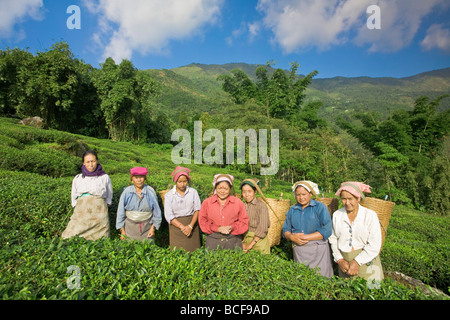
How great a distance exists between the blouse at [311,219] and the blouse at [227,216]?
0.59m

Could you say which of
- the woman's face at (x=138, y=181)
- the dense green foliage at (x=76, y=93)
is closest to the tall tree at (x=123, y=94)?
the dense green foliage at (x=76, y=93)

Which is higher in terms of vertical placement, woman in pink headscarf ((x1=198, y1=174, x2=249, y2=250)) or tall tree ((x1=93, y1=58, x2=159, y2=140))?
tall tree ((x1=93, y1=58, x2=159, y2=140))

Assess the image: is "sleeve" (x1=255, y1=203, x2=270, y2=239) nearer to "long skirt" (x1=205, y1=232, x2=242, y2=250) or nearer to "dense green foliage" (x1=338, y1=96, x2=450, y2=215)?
"long skirt" (x1=205, y1=232, x2=242, y2=250)

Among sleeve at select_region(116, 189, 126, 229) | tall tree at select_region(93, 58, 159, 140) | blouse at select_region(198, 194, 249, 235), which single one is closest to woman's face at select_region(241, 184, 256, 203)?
blouse at select_region(198, 194, 249, 235)

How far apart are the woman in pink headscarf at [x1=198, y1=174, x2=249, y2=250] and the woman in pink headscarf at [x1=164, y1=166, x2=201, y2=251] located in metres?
0.39

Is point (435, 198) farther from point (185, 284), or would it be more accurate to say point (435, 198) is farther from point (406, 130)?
point (185, 284)

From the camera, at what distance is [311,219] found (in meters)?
2.79

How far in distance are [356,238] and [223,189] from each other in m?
1.60

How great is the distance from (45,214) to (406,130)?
992 inches

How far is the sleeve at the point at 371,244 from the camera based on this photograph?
2.49m

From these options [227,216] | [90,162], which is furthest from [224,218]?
[90,162]

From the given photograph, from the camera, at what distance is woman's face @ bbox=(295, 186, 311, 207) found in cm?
282

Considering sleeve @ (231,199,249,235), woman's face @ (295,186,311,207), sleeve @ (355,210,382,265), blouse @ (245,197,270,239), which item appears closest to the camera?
sleeve @ (355,210,382,265)

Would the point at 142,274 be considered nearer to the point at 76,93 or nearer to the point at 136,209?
the point at 136,209
